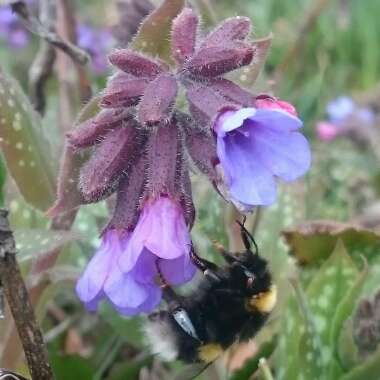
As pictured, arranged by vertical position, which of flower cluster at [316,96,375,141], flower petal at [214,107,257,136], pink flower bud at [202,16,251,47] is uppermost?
pink flower bud at [202,16,251,47]

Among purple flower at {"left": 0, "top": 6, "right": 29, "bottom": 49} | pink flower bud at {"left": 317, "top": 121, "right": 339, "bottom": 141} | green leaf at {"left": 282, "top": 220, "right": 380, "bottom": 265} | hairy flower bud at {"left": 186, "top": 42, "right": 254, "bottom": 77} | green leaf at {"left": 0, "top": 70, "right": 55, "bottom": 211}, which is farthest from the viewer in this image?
purple flower at {"left": 0, "top": 6, "right": 29, "bottom": 49}

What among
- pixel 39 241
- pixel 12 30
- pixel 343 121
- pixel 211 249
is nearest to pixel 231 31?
pixel 39 241

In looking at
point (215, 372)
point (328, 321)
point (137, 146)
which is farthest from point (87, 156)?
point (328, 321)

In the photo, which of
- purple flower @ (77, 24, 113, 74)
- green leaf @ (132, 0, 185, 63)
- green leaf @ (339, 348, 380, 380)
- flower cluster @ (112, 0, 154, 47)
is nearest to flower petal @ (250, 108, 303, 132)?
green leaf @ (132, 0, 185, 63)

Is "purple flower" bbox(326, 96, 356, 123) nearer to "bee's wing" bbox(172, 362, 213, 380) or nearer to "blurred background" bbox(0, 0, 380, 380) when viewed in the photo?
"blurred background" bbox(0, 0, 380, 380)

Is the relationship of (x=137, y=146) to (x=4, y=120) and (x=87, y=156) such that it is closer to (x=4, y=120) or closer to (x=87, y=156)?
(x=87, y=156)

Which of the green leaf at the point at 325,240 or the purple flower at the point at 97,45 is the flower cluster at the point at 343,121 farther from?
the green leaf at the point at 325,240

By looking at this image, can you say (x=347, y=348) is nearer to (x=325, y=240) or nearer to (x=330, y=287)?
(x=330, y=287)
